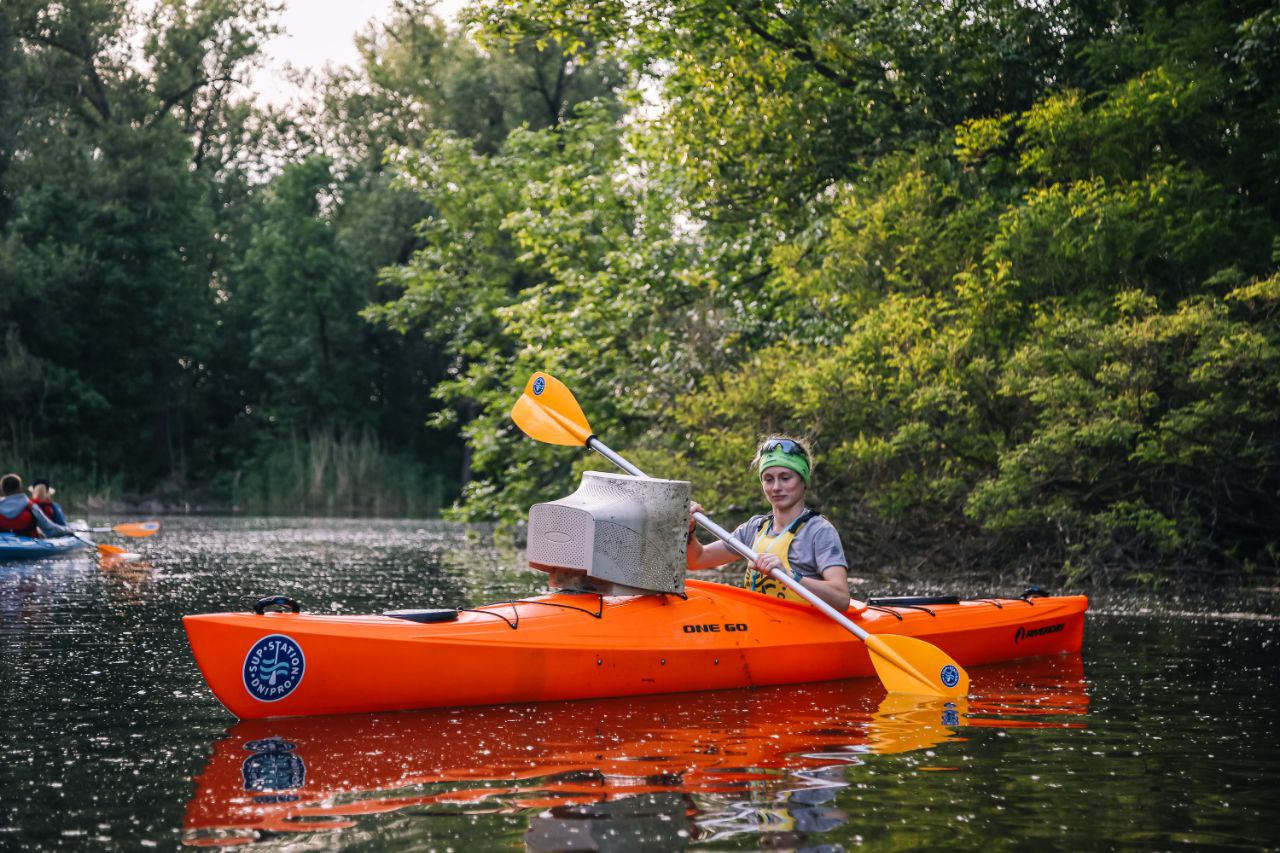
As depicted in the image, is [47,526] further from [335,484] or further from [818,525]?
[335,484]

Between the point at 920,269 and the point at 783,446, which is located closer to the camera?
the point at 783,446

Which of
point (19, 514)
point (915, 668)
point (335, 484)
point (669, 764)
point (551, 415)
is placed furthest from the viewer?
point (335, 484)

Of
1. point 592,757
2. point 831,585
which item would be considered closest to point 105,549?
point 831,585

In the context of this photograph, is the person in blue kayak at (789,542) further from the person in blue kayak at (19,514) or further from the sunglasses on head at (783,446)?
the person in blue kayak at (19,514)

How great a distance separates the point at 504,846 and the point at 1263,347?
8.19 metres

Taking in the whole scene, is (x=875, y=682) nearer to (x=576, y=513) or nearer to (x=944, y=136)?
(x=576, y=513)

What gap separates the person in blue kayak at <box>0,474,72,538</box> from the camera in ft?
44.7

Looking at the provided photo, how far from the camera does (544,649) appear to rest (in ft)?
18.5

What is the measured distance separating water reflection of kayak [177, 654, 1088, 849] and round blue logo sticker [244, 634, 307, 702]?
0.44 feet

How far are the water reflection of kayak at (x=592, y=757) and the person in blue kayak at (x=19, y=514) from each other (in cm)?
976

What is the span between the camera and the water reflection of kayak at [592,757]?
374 cm

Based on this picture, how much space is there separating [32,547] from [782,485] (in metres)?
9.86

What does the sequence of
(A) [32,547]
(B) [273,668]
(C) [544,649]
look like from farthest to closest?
1. (A) [32,547]
2. (C) [544,649]
3. (B) [273,668]

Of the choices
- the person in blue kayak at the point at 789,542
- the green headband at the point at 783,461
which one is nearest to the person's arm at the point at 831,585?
the person in blue kayak at the point at 789,542
